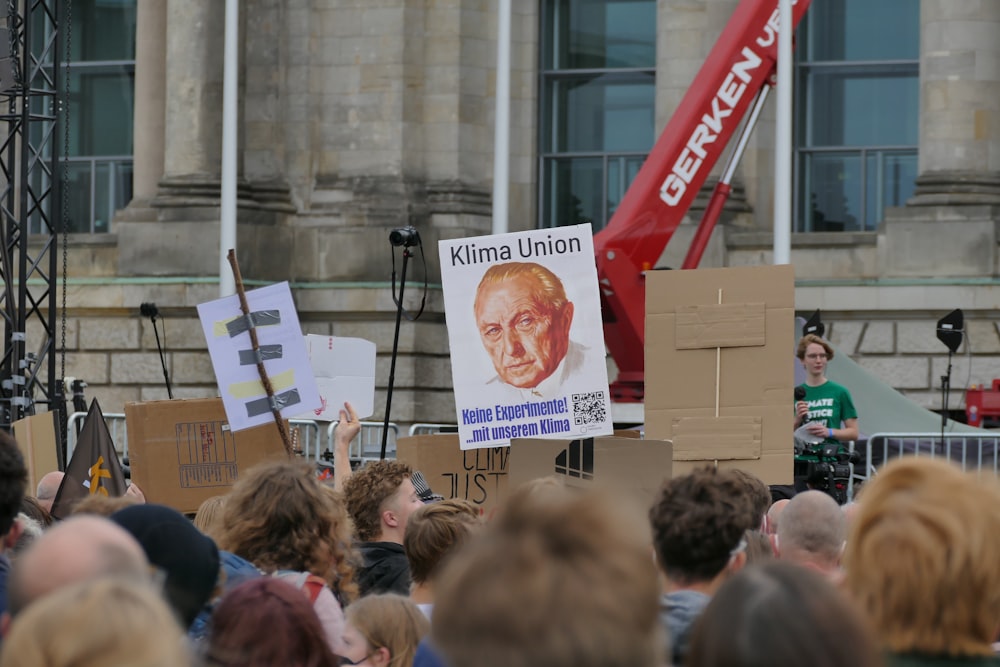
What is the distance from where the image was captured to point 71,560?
129 inches

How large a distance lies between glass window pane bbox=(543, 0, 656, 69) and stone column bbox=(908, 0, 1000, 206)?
352 cm

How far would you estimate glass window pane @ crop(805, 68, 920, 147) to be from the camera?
65.8 feet

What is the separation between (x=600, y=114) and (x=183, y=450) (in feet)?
39.2

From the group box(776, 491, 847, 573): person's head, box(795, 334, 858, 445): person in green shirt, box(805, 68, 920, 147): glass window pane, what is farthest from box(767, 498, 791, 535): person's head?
box(805, 68, 920, 147): glass window pane

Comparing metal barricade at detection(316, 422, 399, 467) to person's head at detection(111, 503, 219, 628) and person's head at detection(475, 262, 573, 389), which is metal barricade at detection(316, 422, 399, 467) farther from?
person's head at detection(111, 503, 219, 628)

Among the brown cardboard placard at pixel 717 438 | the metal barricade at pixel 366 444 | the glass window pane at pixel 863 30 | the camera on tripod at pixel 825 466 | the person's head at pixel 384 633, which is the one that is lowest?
the metal barricade at pixel 366 444

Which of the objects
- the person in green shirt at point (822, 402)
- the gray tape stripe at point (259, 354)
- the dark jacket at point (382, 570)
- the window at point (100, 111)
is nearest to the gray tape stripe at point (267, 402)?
the gray tape stripe at point (259, 354)

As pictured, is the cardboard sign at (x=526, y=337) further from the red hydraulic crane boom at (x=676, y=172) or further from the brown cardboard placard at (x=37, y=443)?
the red hydraulic crane boom at (x=676, y=172)

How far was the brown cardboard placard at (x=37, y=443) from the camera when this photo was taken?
1019 cm

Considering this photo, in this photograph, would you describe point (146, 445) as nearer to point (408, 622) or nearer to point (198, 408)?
point (198, 408)

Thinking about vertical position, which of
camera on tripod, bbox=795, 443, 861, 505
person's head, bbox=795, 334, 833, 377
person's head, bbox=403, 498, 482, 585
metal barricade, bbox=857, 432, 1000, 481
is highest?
person's head, bbox=795, 334, 833, 377

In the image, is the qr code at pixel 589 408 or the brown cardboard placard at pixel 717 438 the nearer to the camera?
the brown cardboard placard at pixel 717 438

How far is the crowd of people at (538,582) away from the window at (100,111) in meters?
17.6

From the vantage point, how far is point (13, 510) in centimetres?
468
